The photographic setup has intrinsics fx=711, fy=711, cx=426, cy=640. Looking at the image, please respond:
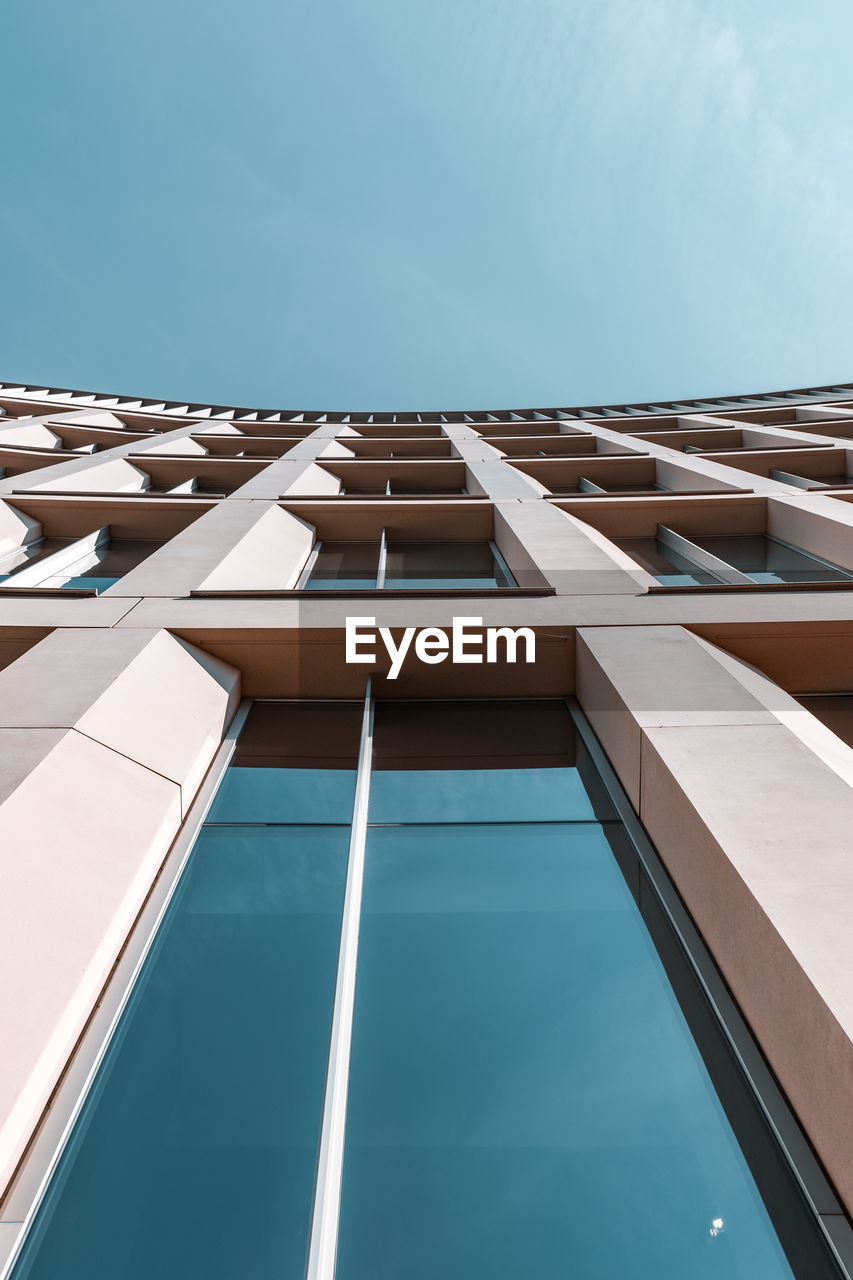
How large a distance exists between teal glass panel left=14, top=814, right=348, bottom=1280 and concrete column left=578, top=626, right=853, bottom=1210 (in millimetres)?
2207

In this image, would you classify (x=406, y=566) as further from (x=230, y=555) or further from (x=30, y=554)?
(x=30, y=554)

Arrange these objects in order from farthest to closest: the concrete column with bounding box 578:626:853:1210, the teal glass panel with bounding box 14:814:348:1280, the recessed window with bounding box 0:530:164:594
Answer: the recessed window with bounding box 0:530:164:594, the concrete column with bounding box 578:626:853:1210, the teal glass panel with bounding box 14:814:348:1280

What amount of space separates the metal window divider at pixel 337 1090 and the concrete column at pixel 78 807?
1.28 metres

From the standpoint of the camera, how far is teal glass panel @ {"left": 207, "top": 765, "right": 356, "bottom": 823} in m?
5.34

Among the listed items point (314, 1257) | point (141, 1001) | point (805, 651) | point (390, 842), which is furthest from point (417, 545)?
point (314, 1257)

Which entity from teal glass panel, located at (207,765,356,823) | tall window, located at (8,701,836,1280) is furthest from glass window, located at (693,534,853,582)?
teal glass panel, located at (207,765,356,823)

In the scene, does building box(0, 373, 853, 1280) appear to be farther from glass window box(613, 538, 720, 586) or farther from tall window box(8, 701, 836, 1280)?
glass window box(613, 538, 720, 586)

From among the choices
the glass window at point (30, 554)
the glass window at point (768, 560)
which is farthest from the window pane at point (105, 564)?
the glass window at point (768, 560)

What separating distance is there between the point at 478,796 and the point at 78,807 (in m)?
2.82

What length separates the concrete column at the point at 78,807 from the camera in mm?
3385

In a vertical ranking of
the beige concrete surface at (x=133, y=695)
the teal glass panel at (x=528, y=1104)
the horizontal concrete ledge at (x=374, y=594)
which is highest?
the horizontal concrete ledge at (x=374, y=594)

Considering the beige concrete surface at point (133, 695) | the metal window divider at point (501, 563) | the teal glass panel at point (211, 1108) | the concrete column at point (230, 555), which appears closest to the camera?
the teal glass panel at point (211, 1108)

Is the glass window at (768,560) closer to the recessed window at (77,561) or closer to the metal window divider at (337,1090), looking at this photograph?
the metal window divider at (337,1090)

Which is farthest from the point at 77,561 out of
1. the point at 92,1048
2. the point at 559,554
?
the point at 92,1048
